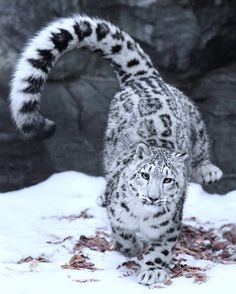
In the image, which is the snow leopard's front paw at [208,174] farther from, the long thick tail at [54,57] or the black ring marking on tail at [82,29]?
the black ring marking on tail at [82,29]

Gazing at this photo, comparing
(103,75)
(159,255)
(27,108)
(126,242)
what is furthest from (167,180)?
(103,75)

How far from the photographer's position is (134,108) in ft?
17.4

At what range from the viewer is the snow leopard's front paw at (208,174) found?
5.94 m

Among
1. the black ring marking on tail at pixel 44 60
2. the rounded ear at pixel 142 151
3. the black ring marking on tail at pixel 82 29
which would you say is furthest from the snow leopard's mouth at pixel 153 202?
the black ring marking on tail at pixel 82 29

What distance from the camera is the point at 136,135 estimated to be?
516 cm

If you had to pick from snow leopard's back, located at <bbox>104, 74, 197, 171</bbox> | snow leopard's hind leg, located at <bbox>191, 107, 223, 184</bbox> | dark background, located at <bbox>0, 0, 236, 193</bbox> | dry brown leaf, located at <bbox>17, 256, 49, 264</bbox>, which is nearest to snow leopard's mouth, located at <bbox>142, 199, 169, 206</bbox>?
snow leopard's back, located at <bbox>104, 74, 197, 171</bbox>

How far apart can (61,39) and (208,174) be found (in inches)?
68.2

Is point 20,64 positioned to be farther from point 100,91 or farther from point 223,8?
point 223,8

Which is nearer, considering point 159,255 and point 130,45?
point 159,255

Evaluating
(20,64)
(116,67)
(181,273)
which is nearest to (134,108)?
(116,67)

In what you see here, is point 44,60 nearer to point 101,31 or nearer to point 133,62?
point 101,31

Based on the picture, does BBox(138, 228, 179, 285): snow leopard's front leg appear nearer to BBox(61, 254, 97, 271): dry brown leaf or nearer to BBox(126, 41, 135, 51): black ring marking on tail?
BBox(61, 254, 97, 271): dry brown leaf

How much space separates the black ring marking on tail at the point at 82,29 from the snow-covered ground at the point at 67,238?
5.31ft

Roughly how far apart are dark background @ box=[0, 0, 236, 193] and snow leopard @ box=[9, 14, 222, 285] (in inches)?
54.8
